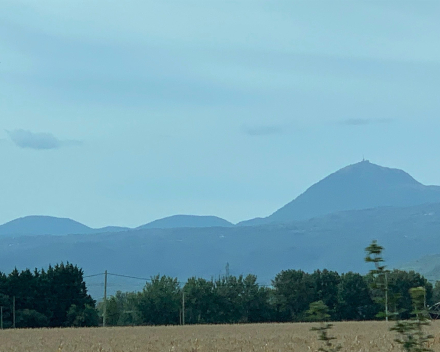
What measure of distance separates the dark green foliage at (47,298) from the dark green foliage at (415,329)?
83.0 m

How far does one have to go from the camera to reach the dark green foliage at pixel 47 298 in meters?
90.9

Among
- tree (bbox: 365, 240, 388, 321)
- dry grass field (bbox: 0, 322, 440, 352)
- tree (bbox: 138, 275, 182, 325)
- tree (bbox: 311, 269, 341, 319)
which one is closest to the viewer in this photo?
tree (bbox: 365, 240, 388, 321)

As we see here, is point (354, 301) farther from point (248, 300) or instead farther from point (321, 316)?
point (321, 316)

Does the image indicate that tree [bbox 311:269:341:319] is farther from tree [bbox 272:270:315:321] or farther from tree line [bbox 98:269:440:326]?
tree [bbox 272:270:315:321]

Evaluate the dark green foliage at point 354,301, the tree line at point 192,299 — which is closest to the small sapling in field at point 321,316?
the tree line at point 192,299

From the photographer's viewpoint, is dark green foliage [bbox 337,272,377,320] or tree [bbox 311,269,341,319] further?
tree [bbox 311,269,341,319]

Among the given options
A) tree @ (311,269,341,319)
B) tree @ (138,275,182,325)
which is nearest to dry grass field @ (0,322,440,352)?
tree @ (138,275,182,325)

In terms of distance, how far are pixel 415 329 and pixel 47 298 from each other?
90744mm

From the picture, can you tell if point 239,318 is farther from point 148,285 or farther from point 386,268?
point 386,268

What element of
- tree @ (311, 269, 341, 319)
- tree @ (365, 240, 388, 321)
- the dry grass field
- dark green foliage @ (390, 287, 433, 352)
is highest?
tree @ (311, 269, 341, 319)

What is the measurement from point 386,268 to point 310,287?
109210mm

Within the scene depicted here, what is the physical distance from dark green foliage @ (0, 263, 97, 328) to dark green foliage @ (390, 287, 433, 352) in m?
A: 83.0

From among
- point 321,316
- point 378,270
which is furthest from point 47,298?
point 378,270

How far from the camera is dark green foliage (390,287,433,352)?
873cm
